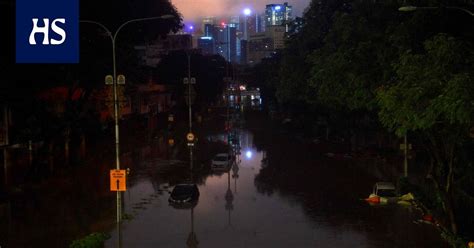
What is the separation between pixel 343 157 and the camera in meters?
63.0

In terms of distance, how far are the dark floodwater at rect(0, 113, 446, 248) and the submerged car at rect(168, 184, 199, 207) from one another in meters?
0.55

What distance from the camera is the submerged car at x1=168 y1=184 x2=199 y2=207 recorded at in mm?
38500

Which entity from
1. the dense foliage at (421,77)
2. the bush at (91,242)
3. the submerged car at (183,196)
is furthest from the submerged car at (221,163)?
the bush at (91,242)

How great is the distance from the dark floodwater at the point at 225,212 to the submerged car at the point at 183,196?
0.55 meters

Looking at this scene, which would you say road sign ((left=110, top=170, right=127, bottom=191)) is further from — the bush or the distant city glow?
the distant city glow

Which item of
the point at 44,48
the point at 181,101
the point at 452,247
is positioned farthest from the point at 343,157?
the point at 181,101

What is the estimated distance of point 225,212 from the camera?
117ft

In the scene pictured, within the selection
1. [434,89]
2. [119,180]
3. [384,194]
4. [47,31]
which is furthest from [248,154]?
[47,31]

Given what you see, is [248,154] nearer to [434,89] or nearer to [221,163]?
[221,163]

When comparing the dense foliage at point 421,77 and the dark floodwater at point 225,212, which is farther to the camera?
the dark floodwater at point 225,212

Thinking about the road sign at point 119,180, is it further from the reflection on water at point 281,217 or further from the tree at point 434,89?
the tree at point 434,89

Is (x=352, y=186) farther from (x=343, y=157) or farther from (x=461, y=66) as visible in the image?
(x=461, y=66)

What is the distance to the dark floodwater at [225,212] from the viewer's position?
29281 millimetres

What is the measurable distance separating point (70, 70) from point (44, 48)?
2774 cm
